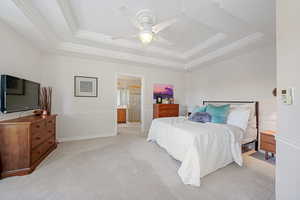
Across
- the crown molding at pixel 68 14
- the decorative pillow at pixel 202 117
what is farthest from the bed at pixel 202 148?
the crown molding at pixel 68 14

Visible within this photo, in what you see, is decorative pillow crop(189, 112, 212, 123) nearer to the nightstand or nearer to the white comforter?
the white comforter

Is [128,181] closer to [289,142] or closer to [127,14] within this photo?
[289,142]

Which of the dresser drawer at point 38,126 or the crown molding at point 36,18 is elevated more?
the crown molding at point 36,18

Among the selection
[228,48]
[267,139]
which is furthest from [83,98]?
[267,139]

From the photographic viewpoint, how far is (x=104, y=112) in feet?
13.1

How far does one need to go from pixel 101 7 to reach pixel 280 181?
10.4 feet

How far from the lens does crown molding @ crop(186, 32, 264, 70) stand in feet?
8.43

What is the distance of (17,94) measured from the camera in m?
2.15

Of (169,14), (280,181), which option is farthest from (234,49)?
(280,181)

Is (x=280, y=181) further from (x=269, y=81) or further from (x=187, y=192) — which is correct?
(x=269, y=81)

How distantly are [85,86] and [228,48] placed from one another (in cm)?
407

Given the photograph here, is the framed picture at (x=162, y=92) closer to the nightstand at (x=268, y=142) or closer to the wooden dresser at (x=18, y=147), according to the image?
the nightstand at (x=268, y=142)

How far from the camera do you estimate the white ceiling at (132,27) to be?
1.83 metres

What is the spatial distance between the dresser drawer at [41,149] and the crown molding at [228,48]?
15.0 feet
